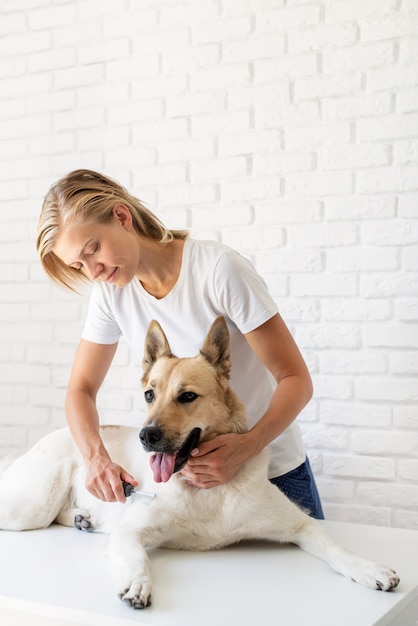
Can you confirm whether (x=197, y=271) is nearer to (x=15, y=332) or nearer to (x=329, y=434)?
(x=329, y=434)

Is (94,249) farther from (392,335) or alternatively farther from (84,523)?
(392,335)

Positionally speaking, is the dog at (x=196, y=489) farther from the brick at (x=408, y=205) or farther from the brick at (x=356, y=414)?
the brick at (x=408, y=205)

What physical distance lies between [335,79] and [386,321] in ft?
2.56

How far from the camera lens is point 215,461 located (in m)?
1.36

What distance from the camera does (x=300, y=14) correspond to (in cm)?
236

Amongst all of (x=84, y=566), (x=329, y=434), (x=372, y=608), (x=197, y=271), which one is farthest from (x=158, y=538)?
(x=329, y=434)

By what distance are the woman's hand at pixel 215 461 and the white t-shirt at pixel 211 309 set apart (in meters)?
0.24

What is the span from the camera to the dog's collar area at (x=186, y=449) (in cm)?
134

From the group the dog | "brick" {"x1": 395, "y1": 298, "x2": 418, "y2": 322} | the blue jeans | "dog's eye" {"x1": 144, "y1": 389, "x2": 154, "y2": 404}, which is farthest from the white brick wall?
"dog's eye" {"x1": 144, "y1": 389, "x2": 154, "y2": 404}

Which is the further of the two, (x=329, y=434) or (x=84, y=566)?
(x=329, y=434)

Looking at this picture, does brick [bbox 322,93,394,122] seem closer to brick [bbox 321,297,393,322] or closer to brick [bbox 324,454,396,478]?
brick [bbox 321,297,393,322]

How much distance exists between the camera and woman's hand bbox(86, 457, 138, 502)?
1450 millimetres

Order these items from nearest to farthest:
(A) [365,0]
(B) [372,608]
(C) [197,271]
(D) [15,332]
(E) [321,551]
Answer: (B) [372,608] < (E) [321,551] < (C) [197,271] < (A) [365,0] < (D) [15,332]

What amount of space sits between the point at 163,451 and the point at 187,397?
121mm
